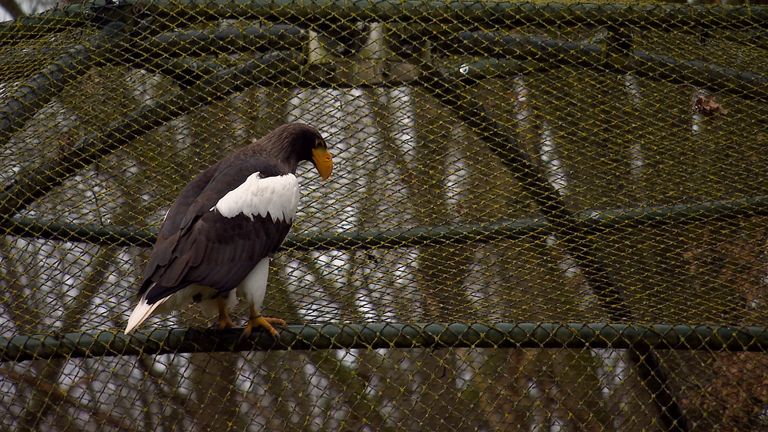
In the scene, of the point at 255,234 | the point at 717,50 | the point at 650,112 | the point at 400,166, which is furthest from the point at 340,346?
the point at 717,50

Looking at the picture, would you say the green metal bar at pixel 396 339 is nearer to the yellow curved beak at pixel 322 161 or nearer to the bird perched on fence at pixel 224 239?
the bird perched on fence at pixel 224 239

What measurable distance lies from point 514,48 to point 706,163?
86 centimetres

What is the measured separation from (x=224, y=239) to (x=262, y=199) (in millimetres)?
213

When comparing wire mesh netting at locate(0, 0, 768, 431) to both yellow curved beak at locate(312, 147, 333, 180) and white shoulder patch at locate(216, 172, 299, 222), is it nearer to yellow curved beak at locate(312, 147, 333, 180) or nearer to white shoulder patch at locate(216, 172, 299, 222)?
yellow curved beak at locate(312, 147, 333, 180)

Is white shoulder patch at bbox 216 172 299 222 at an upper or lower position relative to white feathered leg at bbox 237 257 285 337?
upper

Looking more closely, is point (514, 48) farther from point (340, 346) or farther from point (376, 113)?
point (340, 346)

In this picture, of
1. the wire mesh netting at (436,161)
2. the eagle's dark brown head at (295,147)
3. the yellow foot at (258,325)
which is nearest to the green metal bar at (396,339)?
the yellow foot at (258,325)

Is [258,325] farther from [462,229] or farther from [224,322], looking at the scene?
[462,229]

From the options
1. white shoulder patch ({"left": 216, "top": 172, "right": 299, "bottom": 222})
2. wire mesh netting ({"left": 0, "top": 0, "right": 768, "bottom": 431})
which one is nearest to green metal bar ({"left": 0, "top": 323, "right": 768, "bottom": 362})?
wire mesh netting ({"left": 0, "top": 0, "right": 768, "bottom": 431})

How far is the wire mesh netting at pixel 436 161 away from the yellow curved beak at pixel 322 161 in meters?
0.08

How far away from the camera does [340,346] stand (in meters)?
3.18

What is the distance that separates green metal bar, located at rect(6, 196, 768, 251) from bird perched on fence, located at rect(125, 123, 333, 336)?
414mm

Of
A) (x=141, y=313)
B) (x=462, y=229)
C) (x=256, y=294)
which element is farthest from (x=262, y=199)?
(x=462, y=229)

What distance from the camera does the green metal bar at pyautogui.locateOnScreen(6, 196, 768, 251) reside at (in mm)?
3553
